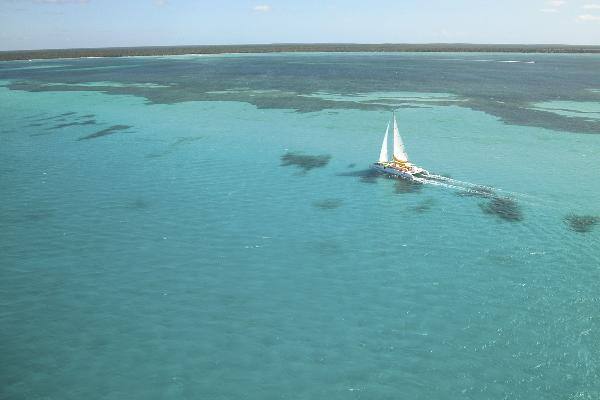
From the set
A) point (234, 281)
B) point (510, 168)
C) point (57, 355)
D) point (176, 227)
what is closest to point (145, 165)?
→ point (176, 227)

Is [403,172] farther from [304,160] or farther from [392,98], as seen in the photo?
[392,98]

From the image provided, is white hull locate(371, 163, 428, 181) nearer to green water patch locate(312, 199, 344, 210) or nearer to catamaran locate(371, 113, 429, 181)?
catamaran locate(371, 113, 429, 181)

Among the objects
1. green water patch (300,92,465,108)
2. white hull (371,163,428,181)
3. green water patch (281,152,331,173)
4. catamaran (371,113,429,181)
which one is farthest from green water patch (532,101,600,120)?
green water patch (281,152,331,173)

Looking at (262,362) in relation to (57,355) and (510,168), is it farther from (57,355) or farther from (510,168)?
(510,168)

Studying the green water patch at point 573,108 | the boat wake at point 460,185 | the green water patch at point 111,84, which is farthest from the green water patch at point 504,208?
the green water patch at point 111,84

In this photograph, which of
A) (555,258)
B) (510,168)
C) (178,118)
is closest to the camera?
(555,258)

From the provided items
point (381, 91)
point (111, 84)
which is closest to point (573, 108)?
point (381, 91)
